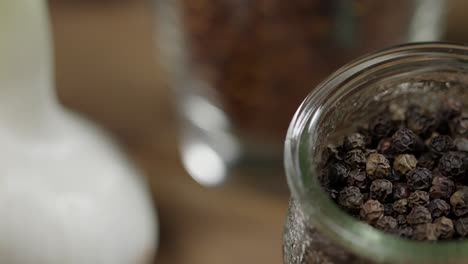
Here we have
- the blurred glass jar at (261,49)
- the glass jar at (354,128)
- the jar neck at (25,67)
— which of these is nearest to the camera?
the glass jar at (354,128)

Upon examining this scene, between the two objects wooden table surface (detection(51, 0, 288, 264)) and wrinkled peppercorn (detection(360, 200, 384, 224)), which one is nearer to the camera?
wrinkled peppercorn (detection(360, 200, 384, 224))

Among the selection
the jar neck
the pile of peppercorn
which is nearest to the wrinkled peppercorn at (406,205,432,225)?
the pile of peppercorn

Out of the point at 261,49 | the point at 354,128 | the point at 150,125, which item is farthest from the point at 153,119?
the point at 354,128

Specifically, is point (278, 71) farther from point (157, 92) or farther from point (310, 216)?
point (310, 216)

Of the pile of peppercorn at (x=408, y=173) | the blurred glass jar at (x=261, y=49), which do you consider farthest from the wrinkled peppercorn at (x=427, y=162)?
the blurred glass jar at (x=261, y=49)

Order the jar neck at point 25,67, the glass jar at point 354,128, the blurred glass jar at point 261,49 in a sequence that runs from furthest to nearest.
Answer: the blurred glass jar at point 261,49 < the jar neck at point 25,67 < the glass jar at point 354,128

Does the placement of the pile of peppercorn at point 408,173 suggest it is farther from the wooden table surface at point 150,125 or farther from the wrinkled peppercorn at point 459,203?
the wooden table surface at point 150,125

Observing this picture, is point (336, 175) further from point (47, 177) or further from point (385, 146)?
point (47, 177)

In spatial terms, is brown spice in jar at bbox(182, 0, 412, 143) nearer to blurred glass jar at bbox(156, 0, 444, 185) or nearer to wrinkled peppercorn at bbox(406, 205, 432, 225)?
blurred glass jar at bbox(156, 0, 444, 185)
